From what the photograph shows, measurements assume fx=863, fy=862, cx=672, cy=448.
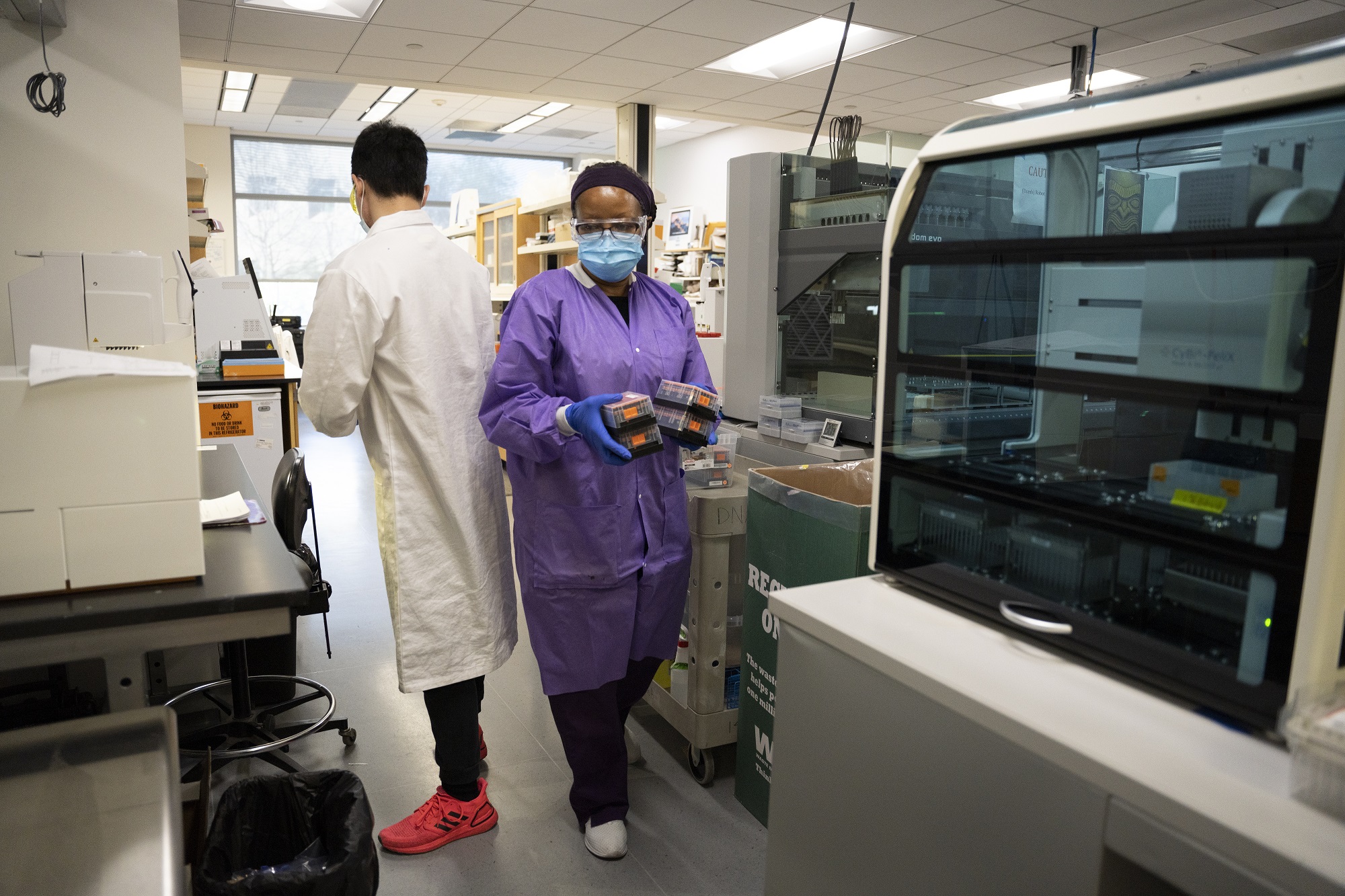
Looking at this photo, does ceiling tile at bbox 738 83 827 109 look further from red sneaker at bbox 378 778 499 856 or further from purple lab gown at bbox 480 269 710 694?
red sneaker at bbox 378 778 499 856

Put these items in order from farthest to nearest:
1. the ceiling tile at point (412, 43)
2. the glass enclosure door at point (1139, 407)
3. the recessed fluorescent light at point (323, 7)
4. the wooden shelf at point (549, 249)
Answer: the wooden shelf at point (549, 249)
the ceiling tile at point (412, 43)
the recessed fluorescent light at point (323, 7)
the glass enclosure door at point (1139, 407)

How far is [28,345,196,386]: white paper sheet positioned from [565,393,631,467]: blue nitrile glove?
2.33 ft

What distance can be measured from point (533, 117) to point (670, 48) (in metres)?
4.11

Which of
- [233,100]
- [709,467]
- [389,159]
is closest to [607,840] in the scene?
[709,467]

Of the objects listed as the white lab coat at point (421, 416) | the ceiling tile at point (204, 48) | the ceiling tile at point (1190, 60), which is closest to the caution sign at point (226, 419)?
the ceiling tile at point (204, 48)

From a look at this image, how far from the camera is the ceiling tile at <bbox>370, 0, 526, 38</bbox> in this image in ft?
14.7

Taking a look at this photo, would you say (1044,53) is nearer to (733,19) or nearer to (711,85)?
(733,19)

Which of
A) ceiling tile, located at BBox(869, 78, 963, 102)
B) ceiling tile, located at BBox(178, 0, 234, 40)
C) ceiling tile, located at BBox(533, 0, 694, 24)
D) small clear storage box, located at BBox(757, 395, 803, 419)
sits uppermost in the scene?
ceiling tile, located at BBox(869, 78, 963, 102)

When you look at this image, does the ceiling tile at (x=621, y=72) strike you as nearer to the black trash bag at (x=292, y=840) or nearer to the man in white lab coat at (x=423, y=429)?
the man in white lab coat at (x=423, y=429)

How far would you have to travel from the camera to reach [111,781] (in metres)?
1.36

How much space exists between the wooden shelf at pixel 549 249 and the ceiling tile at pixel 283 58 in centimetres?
165

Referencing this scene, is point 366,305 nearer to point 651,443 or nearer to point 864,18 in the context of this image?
point 651,443

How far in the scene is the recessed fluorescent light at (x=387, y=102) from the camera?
7930 millimetres

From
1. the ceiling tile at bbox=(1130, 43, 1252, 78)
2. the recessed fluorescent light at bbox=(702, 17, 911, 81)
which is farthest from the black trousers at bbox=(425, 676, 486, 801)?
the ceiling tile at bbox=(1130, 43, 1252, 78)
